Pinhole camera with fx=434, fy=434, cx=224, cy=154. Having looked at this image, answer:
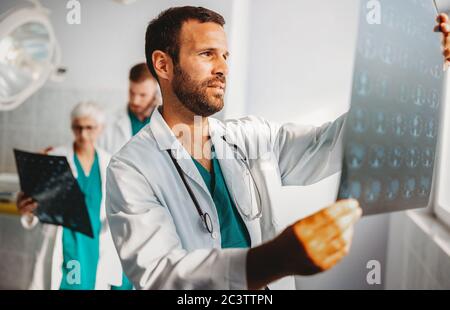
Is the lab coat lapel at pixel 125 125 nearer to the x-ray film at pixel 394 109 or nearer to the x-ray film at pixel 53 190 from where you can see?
the x-ray film at pixel 53 190

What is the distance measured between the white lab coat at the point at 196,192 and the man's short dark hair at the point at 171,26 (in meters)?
0.16

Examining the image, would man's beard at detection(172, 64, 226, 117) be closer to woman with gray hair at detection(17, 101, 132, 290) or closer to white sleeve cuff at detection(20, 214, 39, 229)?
woman with gray hair at detection(17, 101, 132, 290)

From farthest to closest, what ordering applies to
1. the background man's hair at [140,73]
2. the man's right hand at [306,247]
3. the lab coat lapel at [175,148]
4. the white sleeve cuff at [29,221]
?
the white sleeve cuff at [29,221] < the background man's hair at [140,73] < the lab coat lapel at [175,148] < the man's right hand at [306,247]

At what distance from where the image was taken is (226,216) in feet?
3.40

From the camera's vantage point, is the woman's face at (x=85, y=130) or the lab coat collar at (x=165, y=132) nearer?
the lab coat collar at (x=165, y=132)

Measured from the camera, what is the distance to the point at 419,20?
975 mm

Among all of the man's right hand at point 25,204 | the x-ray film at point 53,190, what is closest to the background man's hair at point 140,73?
the x-ray film at point 53,190

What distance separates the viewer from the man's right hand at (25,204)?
1285 mm

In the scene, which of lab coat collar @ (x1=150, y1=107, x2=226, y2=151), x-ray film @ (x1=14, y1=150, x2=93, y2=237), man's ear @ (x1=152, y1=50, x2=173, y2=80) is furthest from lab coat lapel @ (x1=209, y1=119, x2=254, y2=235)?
x-ray film @ (x1=14, y1=150, x2=93, y2=237)

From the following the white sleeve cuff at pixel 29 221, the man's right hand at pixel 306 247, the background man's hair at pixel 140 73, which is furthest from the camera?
the white sleeve cuff at pixel 29 221

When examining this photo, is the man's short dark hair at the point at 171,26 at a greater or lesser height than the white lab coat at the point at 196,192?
greater

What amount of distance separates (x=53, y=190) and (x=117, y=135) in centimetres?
27
